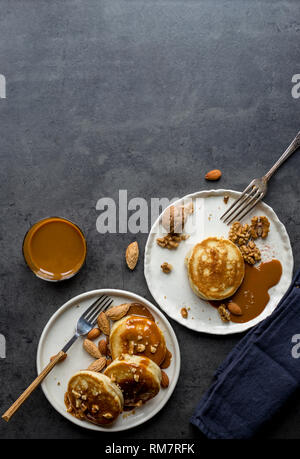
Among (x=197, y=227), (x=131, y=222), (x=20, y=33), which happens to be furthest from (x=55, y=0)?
(x=197, y=227)

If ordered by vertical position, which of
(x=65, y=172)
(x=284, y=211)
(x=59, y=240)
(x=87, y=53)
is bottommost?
(x=59, y=240)

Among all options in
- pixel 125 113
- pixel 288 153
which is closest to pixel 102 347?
pixel 125 113

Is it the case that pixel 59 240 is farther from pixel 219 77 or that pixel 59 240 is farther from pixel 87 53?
pixel 219 77

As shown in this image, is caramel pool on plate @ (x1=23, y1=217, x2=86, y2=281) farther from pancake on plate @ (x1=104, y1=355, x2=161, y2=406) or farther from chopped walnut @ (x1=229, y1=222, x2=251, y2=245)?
chopped walnut @ (x1=229, y1=222, x2=251, y2=245)

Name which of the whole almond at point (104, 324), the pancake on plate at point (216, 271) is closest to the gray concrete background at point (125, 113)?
the whole almond at point (104, 324)

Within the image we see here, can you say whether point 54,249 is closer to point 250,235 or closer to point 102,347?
point 102,347

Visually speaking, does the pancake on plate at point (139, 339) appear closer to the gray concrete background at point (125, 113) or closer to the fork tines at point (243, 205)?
the gray concrete background at point (125, 113)

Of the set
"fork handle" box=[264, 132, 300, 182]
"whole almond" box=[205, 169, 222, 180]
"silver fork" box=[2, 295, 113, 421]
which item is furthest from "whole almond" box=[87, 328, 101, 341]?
"fork handle" box=[264, 132, 300, 182]
